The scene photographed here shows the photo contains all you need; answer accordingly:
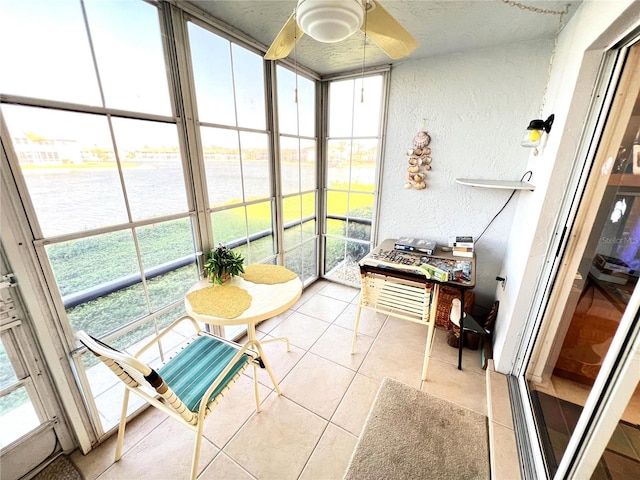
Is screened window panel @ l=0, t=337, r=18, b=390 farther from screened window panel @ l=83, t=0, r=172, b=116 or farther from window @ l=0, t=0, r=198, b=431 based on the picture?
screened window panel @ l=83, t=0, r=172, b=116

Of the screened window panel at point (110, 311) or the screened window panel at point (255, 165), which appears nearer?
the screened window panel at point (110, 311)

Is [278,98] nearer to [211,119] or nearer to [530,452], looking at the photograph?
[211,119]

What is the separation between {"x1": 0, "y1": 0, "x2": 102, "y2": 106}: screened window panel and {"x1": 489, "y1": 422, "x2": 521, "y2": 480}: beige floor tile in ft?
8.90

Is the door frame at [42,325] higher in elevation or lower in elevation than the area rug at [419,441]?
higher

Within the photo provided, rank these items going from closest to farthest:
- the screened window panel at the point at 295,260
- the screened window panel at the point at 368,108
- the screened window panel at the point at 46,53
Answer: the screened window panel at the point at 46,53, the screened window panel at the point at 368,108, the screened window panel at the point at 295,260

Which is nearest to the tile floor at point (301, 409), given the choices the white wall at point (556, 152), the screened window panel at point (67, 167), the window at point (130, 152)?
the window at point (130, 152)

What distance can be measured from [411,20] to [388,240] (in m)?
1.79

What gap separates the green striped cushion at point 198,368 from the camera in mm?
1218

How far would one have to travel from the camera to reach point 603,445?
0.87 m

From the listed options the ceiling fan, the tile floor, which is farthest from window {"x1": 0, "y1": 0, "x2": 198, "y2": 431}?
the ceiling fan

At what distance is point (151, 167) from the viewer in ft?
4.75

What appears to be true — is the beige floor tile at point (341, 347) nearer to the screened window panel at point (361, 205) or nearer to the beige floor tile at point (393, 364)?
the beige floor tile at point (393, 364)

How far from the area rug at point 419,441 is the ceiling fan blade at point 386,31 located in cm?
204

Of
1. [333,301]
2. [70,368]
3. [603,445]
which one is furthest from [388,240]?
[70,368]
